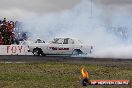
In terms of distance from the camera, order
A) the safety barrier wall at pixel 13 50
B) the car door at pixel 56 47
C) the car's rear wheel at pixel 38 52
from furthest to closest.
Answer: the safety barrier wall at pixel 13 50
the car's rear wheel at pixel 38 52
the car door at pixel 56 47

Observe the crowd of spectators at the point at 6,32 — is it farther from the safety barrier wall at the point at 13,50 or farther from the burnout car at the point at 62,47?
the burnout car at the point at 62,47

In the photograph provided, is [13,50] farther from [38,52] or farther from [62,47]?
[62,47]

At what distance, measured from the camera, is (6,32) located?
36.9 meters

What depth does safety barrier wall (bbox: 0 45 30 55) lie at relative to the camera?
34.9 meters

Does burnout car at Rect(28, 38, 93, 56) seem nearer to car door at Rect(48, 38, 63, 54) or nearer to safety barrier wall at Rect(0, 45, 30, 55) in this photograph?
car door at Rect(48, 38, 63, 54)

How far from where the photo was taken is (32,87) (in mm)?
12172

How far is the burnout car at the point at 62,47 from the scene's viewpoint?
2951 cm

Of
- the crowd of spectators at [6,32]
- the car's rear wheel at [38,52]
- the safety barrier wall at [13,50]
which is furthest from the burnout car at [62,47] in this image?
the crowd of spectators at [6,32]

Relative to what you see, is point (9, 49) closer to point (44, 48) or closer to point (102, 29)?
point (44, 48)

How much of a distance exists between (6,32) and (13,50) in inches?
105

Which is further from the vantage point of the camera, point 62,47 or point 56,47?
point 56,47

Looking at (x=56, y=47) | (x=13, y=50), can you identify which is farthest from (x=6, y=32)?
(x=56, y=47)

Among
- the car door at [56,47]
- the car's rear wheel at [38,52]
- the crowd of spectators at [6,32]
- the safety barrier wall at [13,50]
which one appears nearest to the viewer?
the car door at [56,47]

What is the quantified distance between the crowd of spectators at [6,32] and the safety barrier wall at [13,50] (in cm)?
202
